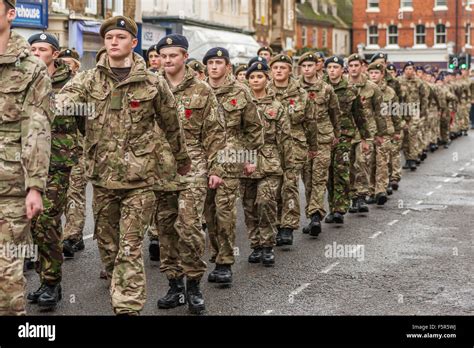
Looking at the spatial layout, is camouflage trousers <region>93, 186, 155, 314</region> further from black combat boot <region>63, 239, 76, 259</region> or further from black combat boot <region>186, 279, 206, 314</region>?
black combat boot <region>63, 239, 76, 259</region>

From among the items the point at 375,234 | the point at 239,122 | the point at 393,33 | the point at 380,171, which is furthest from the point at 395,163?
the point at 393,33

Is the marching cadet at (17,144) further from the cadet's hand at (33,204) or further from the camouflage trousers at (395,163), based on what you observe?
the camouflage trousers at (395,163)

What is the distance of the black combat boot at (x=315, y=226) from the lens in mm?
12672

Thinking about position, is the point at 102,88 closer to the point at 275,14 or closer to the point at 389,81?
the point at 389,81

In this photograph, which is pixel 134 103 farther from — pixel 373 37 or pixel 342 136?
pixel 373 37

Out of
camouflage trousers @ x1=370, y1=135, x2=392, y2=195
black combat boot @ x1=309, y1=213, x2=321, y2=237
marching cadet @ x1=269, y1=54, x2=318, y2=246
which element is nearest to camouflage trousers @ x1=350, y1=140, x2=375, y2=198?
camouflage trousers @ x1=370, y1=135, x2=392, y2=195

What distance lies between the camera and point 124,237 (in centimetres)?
719

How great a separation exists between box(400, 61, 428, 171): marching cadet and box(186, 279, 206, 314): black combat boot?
1329cm

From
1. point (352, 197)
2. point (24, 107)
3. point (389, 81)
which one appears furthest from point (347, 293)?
point (389, 81)

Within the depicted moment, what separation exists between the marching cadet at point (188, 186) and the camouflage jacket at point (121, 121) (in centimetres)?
92

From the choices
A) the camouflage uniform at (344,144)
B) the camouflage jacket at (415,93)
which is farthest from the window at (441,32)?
the camouflage uniform at (344,144)

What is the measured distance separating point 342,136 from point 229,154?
455 cm

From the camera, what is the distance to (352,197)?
49.3 ft

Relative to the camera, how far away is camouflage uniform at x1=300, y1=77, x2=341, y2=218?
1289 cm
